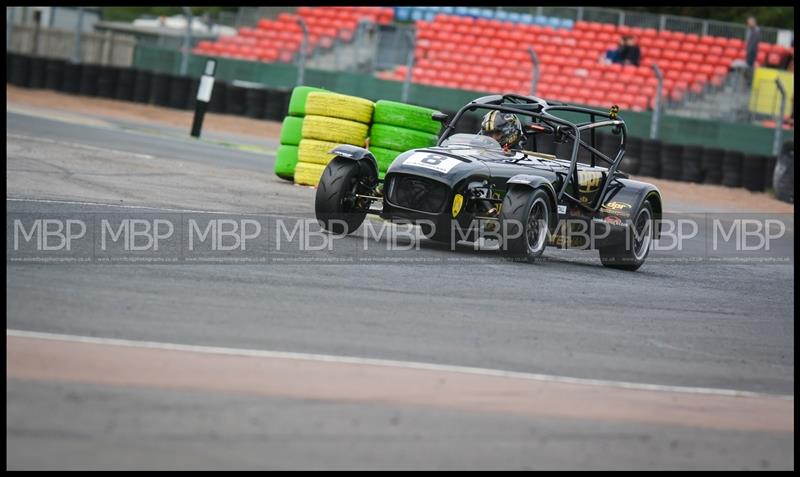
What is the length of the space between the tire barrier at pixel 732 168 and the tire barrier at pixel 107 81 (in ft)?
49.2

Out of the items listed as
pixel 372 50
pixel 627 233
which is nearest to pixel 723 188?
pixel 372 50

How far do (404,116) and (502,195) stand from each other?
197 inches

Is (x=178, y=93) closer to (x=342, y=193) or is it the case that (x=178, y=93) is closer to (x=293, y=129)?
(x=293, y=129)

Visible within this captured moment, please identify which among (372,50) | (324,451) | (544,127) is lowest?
(324,451)

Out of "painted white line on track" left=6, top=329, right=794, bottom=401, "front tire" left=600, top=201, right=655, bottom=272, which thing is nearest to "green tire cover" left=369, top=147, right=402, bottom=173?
"front tire" left=600, top=201, right=655, bottom=272

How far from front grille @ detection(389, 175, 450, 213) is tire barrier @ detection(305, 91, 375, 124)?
206 inches

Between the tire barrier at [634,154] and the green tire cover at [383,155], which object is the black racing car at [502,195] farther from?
the tire barrier at [634,154]

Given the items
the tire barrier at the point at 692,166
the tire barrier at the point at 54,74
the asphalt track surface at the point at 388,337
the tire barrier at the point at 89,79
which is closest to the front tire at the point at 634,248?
the asphalt track surface at the point at 388,337

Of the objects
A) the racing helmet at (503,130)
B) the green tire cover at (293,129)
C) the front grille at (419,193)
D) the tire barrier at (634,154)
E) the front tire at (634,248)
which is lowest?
the front tire at (634,248)

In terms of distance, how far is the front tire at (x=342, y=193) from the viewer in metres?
11.8

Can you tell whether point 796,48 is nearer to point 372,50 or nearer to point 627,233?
point 372,50

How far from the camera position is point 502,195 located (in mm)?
11797

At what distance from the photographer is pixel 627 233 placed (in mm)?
12633
